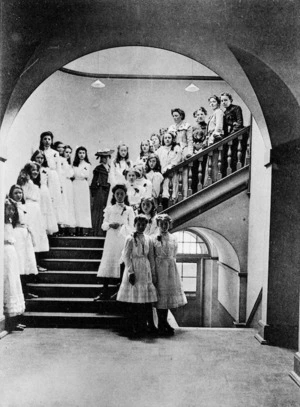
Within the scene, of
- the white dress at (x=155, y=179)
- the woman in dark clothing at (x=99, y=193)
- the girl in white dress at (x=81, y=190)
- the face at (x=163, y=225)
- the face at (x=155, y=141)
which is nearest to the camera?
the face at (x=163, y=225)

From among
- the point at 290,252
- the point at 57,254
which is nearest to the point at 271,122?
the point at 290,252

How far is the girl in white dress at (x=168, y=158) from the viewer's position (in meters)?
9.49

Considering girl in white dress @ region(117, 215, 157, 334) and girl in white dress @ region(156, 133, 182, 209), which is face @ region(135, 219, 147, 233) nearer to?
girl in white dress @ region(117, 215, 157, 334)

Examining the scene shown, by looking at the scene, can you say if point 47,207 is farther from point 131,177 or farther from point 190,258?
point 190,258

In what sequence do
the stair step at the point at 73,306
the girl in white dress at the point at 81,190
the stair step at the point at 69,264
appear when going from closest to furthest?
the stair step at the point at 73,306 < the stair step at the point at 69,264 < the girl in white dress at the point at 81,190

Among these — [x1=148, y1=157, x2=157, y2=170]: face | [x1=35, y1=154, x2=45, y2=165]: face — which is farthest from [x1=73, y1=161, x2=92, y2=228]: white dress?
[x1=148, y1=157, x2=157, y2=170]: face

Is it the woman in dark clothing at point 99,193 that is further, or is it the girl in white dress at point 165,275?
the woman in dark clothing at point 99,193

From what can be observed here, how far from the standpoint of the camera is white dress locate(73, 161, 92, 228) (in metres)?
10.3

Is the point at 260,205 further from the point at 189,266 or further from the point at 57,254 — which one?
the point at 189,266

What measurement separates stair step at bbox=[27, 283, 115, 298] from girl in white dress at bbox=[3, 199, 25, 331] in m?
1.04

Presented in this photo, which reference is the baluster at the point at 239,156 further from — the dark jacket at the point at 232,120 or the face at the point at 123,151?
the face at the point at 123,151

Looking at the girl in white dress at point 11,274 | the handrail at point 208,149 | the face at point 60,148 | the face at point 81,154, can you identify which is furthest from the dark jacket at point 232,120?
the girl in white dress at point 11,274

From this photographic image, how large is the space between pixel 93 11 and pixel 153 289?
3.76 m

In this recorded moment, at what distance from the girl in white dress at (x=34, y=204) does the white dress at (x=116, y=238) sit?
4.04ft
